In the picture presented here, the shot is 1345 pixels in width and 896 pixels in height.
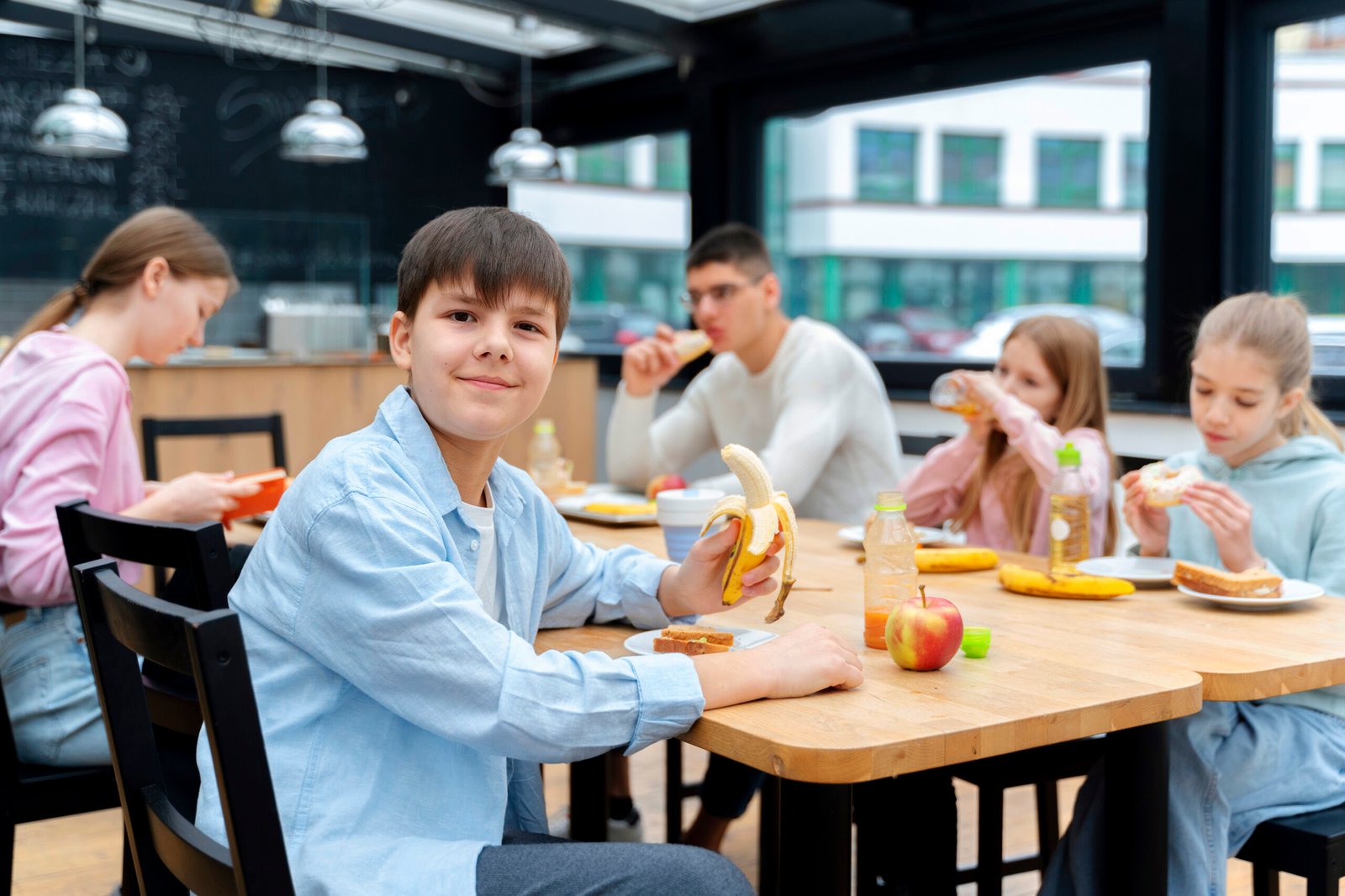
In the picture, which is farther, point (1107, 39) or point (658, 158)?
point (658, 158)

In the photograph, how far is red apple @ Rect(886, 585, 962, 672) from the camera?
1.37 m

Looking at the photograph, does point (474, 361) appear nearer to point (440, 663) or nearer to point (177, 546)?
point (440, 663)

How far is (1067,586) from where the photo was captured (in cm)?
183

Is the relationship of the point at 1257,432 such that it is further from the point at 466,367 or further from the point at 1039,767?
the point at 466,367

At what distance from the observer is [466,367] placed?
1.32 m

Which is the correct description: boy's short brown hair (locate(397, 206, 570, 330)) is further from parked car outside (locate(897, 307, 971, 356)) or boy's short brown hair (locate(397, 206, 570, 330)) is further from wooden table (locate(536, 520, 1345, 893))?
parked car outside (locate(897, 307, 971, 356))

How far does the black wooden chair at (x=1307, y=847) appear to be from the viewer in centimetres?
158

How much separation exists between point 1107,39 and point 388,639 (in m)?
3.94

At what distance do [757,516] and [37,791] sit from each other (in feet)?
3.85

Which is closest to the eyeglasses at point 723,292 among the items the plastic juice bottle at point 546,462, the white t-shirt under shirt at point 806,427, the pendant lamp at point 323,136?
the white t-shirt under shirt at point 806,427

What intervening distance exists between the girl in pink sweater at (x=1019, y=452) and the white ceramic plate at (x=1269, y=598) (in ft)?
2.09

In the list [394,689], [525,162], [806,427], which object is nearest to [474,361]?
[394,689]

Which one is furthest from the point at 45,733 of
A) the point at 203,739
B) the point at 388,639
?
the point at 388,639

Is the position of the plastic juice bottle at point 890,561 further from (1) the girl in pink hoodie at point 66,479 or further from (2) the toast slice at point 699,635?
(1) the girl in pink hoodie at point 66,479
